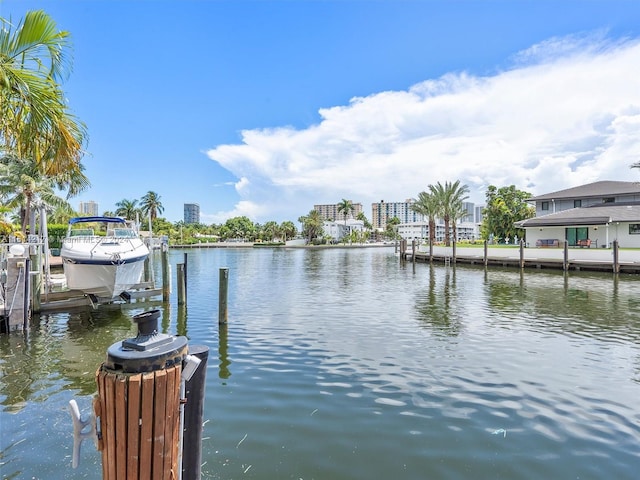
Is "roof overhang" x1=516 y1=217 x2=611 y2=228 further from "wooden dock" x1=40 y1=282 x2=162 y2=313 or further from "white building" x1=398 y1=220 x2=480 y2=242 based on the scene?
"white building" x1=398 y1=220 x2=480 y2=242

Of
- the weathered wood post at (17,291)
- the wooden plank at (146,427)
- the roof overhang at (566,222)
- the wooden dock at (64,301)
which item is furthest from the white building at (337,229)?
the wooden plank at (146,427)

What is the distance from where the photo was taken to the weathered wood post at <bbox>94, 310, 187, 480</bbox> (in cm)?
242

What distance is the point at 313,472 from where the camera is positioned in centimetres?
516

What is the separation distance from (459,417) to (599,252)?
32.9 m

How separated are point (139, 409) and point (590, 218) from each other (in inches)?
1825

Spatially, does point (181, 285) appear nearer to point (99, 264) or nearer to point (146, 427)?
point (99, 264)

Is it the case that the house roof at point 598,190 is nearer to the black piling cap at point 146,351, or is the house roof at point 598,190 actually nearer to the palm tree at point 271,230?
the black piling cap at point 146,351

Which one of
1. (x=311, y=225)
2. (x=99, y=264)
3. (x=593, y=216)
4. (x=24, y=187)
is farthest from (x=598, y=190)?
(x=311, y=225)

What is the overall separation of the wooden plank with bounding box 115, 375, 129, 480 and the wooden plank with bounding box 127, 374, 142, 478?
0.08 ft

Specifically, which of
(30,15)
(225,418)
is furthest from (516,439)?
(30,15)

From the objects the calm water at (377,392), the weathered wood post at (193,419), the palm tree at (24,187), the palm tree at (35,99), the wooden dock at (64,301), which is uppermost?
the palm tree at (24,187)

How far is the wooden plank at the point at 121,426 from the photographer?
7.88ft

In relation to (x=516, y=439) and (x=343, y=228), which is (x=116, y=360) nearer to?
(x=516, y=439)

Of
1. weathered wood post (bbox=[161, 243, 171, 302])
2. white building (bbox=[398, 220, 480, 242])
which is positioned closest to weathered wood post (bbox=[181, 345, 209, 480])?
weathered wood post (bbox=[161, 243, 171, 302])
